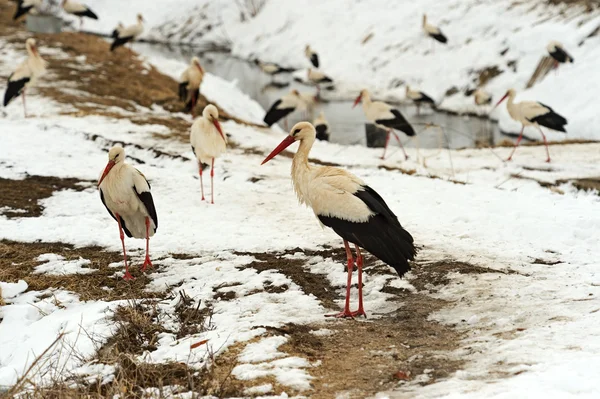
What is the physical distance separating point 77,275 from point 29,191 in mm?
3777

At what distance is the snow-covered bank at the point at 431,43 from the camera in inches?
765

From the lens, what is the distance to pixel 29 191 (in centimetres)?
955

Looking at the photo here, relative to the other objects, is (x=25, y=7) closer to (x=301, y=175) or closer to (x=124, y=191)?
(x=124, y=191)

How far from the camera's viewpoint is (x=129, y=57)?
2225 cm

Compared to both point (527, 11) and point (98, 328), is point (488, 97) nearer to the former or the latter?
point (527, 11)

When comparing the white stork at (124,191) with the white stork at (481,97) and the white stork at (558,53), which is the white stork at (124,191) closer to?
the white stork at (481,97)

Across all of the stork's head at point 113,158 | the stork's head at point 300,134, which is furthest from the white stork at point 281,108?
the stork's head at point 300,134

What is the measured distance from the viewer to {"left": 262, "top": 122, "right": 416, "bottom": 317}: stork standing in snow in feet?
16.8

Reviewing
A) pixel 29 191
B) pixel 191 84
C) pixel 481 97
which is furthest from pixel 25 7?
pixel 481 97

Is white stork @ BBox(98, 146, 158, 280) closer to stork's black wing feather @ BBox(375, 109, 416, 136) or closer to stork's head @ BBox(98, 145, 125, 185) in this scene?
stork's head @ BBox(98, 145, 125, 185)

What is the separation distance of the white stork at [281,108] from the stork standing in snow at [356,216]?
38.5 feet

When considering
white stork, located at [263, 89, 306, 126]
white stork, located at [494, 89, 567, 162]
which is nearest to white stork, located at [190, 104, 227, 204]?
white stork, located at [494, 89, 567, 162]

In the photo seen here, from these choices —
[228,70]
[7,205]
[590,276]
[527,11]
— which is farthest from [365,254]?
[228,70]

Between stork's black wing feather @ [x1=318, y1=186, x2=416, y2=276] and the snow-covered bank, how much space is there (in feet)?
41.4
